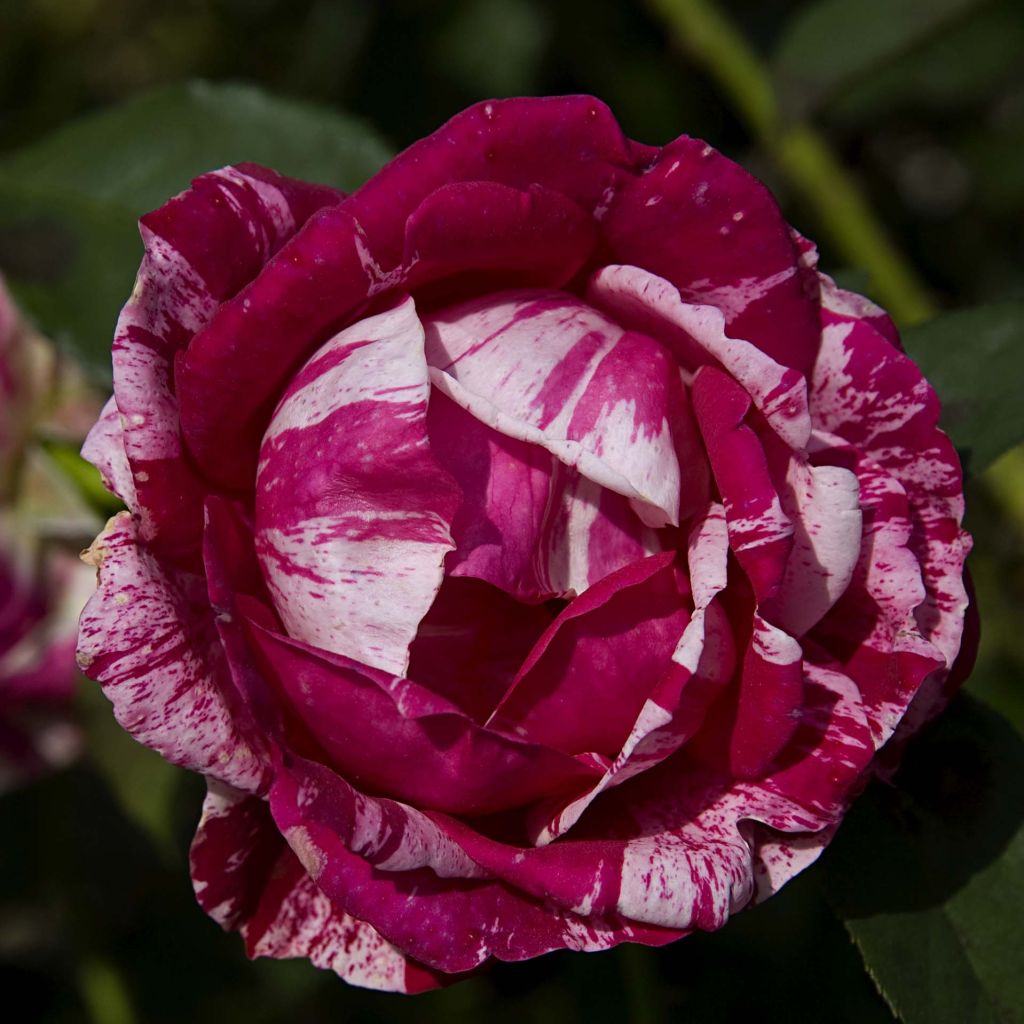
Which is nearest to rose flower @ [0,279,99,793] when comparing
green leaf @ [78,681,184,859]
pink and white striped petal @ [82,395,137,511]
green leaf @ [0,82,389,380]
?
→ green leaf @ [78,681,184,859]

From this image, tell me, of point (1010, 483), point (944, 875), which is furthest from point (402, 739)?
point (1010, 483)

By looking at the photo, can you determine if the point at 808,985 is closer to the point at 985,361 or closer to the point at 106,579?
the point at 985,361

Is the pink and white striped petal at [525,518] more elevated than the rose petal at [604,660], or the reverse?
the pink and white striped petal at [525,518]

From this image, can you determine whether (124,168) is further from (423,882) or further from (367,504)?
(423,882)

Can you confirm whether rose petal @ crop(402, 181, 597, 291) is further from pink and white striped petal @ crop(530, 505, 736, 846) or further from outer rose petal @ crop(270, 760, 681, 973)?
outer rose petal @ crop(270, 760, 681, 973)

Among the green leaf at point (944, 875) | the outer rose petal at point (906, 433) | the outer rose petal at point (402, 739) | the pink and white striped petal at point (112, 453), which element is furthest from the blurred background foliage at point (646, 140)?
the pink and white striped petal at point (112, 453)

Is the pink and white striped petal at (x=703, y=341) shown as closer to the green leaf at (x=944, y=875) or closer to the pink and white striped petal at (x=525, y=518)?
the pink and white striped petal at (x=525, y=518)

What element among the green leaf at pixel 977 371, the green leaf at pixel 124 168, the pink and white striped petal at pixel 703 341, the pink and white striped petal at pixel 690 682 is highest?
the green leaf at pixel 124 168
